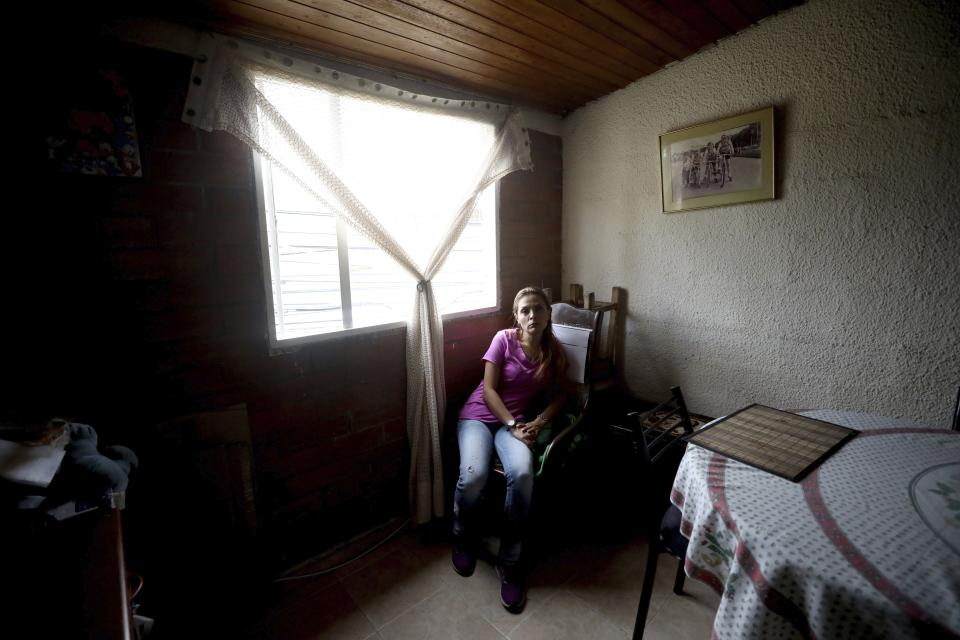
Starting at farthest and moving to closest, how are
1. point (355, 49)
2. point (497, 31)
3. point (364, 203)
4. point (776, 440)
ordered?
1. point (364, 203)
2. point (355, 49)
3. point (497, 31)
4. point (776, 440)

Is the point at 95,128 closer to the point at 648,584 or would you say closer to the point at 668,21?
the point at 668,21

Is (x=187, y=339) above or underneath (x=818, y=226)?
underneath

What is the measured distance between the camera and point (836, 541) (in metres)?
0.83

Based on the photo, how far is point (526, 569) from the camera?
1749 mm

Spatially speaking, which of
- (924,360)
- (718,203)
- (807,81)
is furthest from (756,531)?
(807,81)

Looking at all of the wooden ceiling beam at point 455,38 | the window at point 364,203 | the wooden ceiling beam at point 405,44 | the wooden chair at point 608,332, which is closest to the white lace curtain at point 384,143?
the window at point 364,203

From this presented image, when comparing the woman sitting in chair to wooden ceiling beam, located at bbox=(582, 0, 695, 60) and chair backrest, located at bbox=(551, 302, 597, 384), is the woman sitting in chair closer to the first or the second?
chair backrest, located at bbox=(551, 302, 597, 384)

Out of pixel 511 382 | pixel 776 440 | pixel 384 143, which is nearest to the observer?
pixel 776 440

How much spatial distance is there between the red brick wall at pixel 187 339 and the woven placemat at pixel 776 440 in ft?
4.80

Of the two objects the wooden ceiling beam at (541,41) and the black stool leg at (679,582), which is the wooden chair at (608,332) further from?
the wooden ceiling beam at (541,41)

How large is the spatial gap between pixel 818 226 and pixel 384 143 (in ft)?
6.48

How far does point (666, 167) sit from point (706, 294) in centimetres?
70

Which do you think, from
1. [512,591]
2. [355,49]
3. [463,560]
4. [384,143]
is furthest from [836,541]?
[355,49]

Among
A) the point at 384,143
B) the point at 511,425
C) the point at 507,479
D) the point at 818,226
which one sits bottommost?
the point at 507,479
